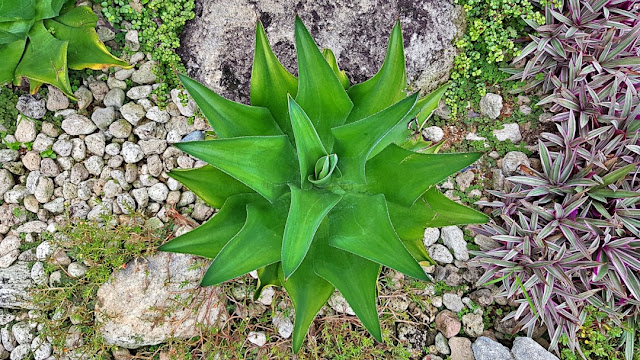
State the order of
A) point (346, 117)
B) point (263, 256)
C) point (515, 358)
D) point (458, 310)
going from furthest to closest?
point (458, 310) < point (515, 358) < point (346, 117) < point (263, 256)

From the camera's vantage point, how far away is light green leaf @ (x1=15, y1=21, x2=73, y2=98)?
2004mm

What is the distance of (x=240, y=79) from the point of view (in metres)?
2.29

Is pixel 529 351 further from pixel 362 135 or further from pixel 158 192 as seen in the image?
pixel 158 192

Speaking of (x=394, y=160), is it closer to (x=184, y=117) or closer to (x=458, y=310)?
(x=458, y=310)

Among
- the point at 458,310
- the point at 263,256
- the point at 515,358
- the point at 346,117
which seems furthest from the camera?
the point at 458,310

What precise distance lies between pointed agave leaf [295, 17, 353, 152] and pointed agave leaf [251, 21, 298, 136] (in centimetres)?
11

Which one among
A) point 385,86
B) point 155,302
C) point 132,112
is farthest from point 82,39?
point 385,86

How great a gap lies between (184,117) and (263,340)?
128 centimetres

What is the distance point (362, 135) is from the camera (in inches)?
47.8

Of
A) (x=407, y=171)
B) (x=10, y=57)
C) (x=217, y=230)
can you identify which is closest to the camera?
(x=407, y=171)

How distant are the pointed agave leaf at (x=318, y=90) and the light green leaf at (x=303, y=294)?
1.38ft

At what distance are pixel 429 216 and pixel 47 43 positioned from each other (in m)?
1.91

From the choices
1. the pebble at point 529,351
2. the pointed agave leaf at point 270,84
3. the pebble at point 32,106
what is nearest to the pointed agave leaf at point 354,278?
the pointed agave leaf at point 270,84

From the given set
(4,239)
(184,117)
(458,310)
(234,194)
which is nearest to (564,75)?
(458,310)
